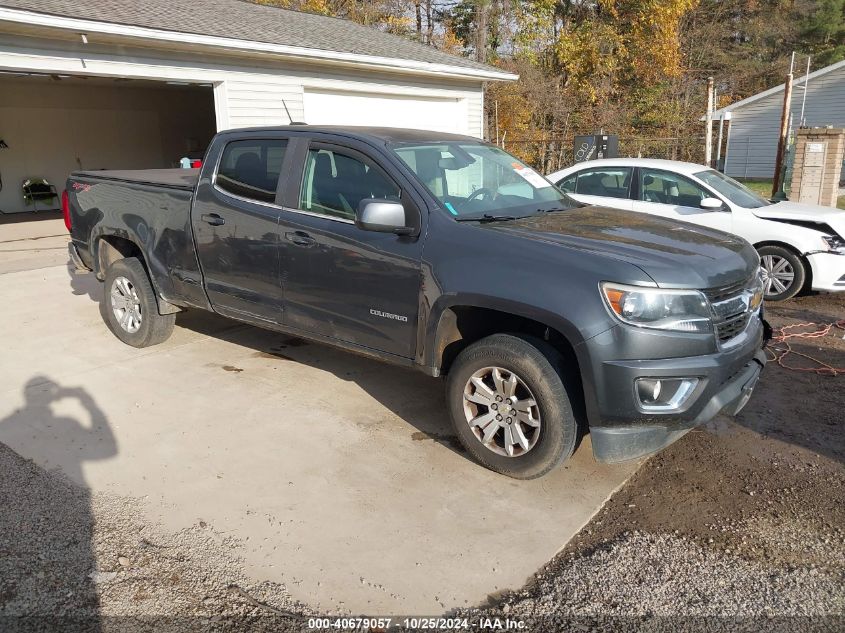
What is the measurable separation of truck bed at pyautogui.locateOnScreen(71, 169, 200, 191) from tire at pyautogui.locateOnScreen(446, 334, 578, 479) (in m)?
2.90

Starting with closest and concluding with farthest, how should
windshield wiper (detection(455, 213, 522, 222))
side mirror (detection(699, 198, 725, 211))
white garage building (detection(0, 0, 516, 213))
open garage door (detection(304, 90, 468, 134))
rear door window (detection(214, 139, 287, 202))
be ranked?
windshield wiper (detection(455, 213, 522, 222)), rear door window (detection(214, 139, 287, 202)), side mirror (detection(699, 198, 725, 211)), white garage building (detection(0, 0, 516, 213)), open garage door (detection(304, 90, 468, 134))

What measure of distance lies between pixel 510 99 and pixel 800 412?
2148cm

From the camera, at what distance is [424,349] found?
4004 mm

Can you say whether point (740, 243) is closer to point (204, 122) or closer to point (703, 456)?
point (703, 456)

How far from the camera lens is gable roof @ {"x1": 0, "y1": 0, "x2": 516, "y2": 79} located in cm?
907

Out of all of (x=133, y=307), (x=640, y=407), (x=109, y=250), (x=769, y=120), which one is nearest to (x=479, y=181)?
(x=640, y=407)

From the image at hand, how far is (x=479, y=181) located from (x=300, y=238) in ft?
4.08

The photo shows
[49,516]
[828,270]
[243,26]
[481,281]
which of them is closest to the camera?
[49,516]

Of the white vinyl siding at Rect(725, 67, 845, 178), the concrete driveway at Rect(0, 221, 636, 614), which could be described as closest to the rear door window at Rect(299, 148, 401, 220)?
the concrete driveway at Rect(0, 221, 636, 614)

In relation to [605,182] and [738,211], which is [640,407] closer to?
[738,211]

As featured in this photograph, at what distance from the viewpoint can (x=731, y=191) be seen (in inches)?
327

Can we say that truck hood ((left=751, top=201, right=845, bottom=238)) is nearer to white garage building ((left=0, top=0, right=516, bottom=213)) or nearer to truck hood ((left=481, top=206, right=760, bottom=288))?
truck hood ((left=481, top=206, right=760, bottom=288))

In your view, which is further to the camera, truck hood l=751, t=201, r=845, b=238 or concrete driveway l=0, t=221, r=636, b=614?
truck hood l=751, t=201, r=845, b=238

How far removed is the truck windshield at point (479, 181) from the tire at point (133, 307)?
9.41ft
